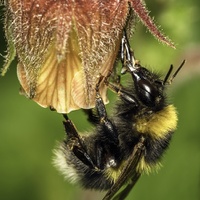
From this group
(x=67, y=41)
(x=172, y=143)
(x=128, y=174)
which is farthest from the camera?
(x=172, y=143)

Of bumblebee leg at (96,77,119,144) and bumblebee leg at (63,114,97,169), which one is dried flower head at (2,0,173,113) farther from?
bumblebee leg at (63,114,97,169)

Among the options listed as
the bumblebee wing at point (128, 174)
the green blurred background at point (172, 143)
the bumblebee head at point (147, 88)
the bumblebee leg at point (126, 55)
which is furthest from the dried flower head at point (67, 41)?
the green blurred background at point (172, 143)

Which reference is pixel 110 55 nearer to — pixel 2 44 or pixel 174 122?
pixel 174 122

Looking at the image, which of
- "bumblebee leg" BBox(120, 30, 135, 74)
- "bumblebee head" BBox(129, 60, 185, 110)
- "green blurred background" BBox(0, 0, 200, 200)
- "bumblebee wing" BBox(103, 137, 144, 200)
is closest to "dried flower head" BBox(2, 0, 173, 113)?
"bumblebee leg" BBox(120, 30, 135, 74)

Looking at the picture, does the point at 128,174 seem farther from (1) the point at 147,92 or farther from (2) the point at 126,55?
(2) the point at 126,55

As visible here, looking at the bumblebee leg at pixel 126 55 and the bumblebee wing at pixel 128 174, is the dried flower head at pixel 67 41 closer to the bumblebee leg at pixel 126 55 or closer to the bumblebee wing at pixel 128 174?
the bumblebee leg at pixel 126 55

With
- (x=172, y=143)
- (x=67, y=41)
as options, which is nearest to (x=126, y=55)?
(x=67, y=41)

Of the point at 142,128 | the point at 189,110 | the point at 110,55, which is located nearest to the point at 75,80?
the point at 110,55
